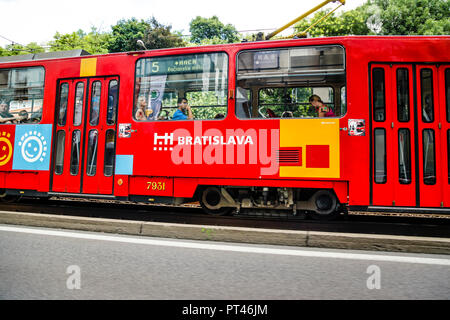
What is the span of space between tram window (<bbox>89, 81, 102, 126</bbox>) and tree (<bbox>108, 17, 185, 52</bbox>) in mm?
29417

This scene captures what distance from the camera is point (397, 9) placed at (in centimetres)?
2664

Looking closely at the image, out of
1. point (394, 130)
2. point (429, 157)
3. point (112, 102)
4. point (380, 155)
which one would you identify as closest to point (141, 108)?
point (112, 102)

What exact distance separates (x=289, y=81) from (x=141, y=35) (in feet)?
114

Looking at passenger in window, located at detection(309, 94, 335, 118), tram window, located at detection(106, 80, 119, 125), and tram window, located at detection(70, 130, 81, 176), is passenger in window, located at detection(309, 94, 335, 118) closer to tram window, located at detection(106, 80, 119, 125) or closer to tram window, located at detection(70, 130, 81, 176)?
tram window, located at detection(106, 80, 119, 125)

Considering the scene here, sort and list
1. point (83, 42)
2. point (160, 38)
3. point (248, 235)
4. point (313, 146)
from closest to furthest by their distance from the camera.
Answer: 1. point (248, 235)
2. point (313, 146)
3. point (160, 38)
4. point (83, 42)

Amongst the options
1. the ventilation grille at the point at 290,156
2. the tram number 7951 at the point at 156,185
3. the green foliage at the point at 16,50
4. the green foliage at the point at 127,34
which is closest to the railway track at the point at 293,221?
the tram number 7951 at the point at 156,185

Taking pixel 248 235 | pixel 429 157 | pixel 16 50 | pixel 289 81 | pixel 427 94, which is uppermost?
pixel 16 50

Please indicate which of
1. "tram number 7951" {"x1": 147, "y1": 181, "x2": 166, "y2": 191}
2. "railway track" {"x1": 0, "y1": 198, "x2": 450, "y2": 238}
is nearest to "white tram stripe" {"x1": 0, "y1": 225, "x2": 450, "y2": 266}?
"railway track" {"x1": 0, "y1": 198, "x2": 450, "y2": 238}

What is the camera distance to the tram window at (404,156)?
540cm

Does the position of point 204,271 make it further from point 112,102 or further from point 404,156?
point 112,102

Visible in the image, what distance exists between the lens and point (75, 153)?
7.05 meters

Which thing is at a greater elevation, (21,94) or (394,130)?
(21,94)
